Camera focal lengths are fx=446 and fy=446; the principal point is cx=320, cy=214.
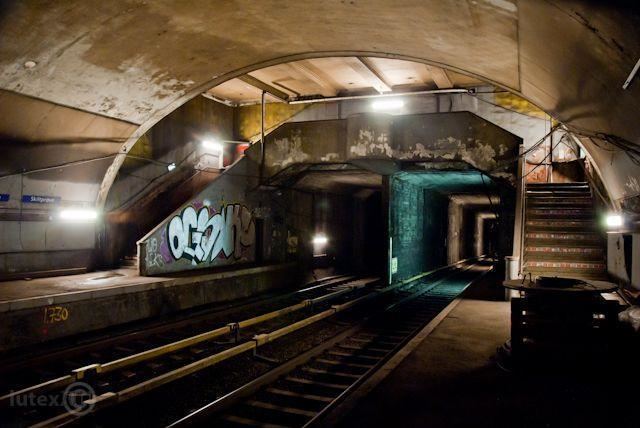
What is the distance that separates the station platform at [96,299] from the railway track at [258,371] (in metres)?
1.91

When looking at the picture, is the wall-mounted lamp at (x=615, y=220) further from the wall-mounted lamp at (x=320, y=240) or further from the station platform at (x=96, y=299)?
the wall-mounted lamp at (x=320, y=240)

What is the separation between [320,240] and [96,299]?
447 inches

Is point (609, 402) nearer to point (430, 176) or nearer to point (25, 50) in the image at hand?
point (25, 50)

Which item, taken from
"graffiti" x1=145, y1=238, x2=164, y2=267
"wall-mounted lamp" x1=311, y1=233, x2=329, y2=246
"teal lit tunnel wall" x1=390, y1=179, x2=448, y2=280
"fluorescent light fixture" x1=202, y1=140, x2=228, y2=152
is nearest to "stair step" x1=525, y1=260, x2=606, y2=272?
"teal lit tunnel wall" x1=390, y1=179, x2=448, y2=280

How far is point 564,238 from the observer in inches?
446

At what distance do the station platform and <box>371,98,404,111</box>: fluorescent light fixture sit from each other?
28.9ft

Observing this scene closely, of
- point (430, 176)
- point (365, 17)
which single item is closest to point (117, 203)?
point (365, 17)

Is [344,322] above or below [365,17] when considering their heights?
below

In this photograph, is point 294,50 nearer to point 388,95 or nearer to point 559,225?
point 559,225

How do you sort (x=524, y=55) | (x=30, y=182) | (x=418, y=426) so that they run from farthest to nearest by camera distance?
(x=30, y=182) < (x=524, y=55) < (x=418, y=426)

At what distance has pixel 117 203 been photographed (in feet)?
46.2

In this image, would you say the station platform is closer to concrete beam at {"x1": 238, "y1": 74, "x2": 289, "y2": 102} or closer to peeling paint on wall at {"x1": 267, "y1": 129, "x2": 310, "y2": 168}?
peeling paint on wall at {"x1": 267, "y1": 129, "x2": 310, "y2": 168}

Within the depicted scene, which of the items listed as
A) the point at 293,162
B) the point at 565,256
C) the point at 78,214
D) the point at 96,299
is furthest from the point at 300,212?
the point at 565,256

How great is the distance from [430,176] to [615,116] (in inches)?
475
